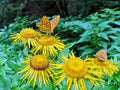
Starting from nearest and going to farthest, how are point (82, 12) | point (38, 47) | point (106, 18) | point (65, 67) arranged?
point (65, 67) < point (38, 47) < point (106, 18) < point (82, 12)

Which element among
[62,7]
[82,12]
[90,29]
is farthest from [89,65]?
[62,7]

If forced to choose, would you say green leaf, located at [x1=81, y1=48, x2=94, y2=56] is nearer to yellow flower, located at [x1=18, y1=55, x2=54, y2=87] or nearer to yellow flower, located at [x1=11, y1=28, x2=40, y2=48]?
yellow flower, located at [x1=11, y1=28, x2=40, y2=48]

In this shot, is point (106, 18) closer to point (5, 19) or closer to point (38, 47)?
point (38, 47)

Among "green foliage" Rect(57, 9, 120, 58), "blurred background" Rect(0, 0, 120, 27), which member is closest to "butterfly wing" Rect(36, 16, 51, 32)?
"green foliage" Rect(57, 9, 120, 58)

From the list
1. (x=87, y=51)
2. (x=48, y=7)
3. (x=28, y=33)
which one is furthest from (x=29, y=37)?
(x=48, y=7)

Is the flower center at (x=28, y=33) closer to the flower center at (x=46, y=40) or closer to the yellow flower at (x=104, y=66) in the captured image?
the flower center at (x=46, y=40)

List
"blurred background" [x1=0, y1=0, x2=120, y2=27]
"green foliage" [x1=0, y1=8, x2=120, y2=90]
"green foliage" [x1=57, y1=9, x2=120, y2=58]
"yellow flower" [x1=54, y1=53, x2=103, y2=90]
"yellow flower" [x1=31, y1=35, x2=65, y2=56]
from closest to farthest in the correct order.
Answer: "yellow flower" [x1=54, y1=53, x2=103, y2=90], "yellow flower" [x1=31, y1=35, x2=65, y2=56], "green foliage" [x1=0, y1=8, x2=120, y2=90], "green foliage" [x1=57, y1=9, x2=120, y2=58], "blurred background" [x1=0, y1=0, x2=120, y2=27]
